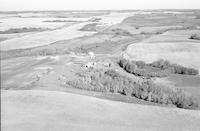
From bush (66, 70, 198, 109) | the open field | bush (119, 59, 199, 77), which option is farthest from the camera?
bush (119, 59, 199, 77)

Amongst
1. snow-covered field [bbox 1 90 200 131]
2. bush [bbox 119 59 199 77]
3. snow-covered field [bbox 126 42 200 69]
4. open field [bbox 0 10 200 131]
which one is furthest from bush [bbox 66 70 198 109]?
snow-covered field [bbox 126 42 200 69]

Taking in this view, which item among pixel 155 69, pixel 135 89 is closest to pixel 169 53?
pixel 155 69

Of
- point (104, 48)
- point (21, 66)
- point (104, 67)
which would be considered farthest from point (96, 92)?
point (104, 48)

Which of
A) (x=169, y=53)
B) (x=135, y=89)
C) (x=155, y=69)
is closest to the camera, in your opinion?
(x=135, y=89)

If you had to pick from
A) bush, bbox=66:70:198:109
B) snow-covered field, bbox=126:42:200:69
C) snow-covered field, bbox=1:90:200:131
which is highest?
snow-covered field, bbox=1:90:200:131

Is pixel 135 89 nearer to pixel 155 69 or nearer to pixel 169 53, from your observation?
pixel 155 69

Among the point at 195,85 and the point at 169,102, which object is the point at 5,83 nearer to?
the point at 169,102

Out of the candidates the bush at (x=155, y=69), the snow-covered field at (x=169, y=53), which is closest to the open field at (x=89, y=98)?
the bush at (x=155, y=69)

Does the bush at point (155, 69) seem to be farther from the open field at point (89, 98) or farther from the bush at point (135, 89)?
the bush at point (135, 89)

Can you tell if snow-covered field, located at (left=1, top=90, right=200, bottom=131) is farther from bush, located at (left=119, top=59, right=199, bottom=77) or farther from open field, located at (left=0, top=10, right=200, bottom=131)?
bush, located at (left=119, top=59, right=199, bottom=77)
